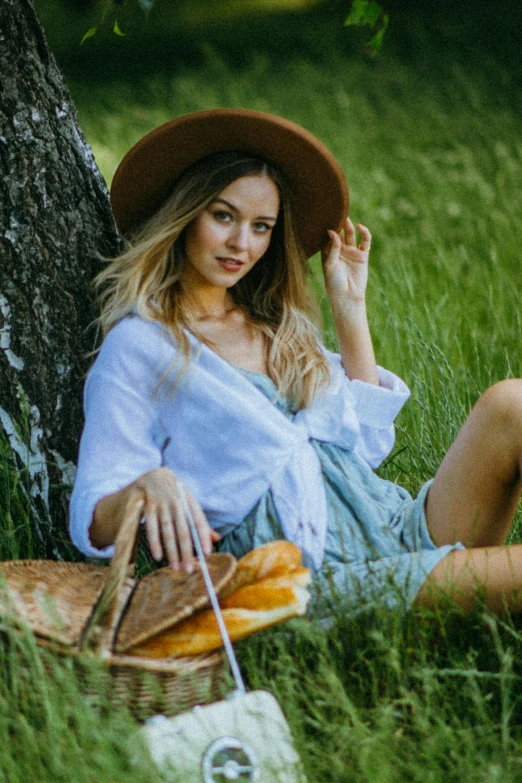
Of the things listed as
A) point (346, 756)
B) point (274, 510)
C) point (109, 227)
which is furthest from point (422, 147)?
point (346, 756)

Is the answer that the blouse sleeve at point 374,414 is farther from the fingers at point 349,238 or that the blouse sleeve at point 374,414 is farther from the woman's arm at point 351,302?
the fingers at point 349,238

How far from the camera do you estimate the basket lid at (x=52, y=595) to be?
1.85 m

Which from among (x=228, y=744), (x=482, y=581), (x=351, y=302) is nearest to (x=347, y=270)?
(x=351, y=302)

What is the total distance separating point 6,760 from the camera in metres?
1.86

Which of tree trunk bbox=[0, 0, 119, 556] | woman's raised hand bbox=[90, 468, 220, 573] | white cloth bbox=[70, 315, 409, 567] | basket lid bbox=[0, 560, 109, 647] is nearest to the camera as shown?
basket lid bbox=[0, 560, 109, 647]

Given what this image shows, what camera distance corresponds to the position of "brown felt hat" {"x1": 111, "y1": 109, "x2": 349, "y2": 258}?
250cm

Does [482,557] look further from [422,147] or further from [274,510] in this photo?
[422,147]

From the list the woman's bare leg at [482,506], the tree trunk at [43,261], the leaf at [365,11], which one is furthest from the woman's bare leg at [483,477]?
the leaf at [365,11]

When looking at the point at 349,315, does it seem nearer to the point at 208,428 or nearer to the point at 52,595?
the point at 208,428

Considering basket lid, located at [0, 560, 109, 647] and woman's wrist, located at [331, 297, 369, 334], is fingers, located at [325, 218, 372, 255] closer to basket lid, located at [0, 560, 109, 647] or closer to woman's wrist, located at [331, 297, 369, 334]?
woman's wrist, located at [331, 297, 369, 334]

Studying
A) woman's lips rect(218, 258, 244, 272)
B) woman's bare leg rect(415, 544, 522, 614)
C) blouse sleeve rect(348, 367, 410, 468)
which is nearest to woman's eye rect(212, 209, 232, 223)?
woman's lips rect(218, 258, 244, 272)

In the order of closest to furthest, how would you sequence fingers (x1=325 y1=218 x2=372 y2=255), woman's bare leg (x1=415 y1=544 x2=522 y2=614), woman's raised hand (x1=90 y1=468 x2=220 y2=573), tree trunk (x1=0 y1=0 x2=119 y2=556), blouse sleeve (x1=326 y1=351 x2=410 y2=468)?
woman's raised hand (x1=90 y1=468 x2=220 y2=573), woman's bare leg (x1=415 y1=544 x2=522 y2=614), tree trunk (x1=0 y1=0 x2=119 y2=556), blouse sleeve (x1=326 y1=351 x2=410 y2=468), fingers (x1=325 y1=218 x2=372 y2=255)

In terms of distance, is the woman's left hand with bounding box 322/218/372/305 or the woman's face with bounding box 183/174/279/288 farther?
the woman's left hand with bounding box 322/218/372/305

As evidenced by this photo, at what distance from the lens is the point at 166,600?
6.25 feet
